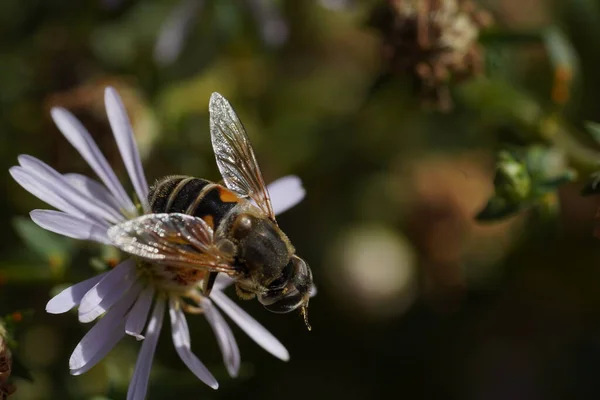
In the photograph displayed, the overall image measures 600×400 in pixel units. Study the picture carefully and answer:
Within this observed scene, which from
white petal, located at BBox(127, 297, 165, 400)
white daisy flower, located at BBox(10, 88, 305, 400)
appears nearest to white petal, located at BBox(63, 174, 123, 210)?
white daisy flower, located at BBox(10, 88, 305, 400)

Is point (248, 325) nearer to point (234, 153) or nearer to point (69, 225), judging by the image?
point (234, 153)

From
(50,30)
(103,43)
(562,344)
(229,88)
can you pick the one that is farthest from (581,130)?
(50,30)

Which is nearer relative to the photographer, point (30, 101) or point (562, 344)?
point (30, 101)

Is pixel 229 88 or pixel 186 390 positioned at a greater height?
pixel 229 88

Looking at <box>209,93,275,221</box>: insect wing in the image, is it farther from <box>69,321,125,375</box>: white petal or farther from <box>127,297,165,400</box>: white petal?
<box>69,321,125,375</box>: white petal

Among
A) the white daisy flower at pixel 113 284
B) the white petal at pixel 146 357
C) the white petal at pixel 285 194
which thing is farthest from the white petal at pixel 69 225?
the white petal at pixel 285 194

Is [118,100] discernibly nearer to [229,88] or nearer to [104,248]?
[104,248]
